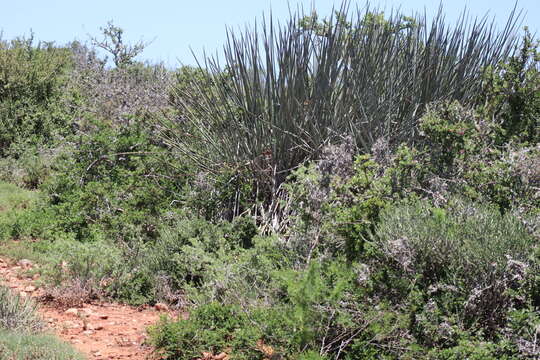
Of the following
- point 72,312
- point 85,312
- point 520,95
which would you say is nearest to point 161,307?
point 85,312

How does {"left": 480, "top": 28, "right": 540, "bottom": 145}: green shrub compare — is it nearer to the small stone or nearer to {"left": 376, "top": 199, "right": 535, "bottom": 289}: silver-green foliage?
{"left": 376, "top": 199, "right": 535, "bottom": 289}: silver-green foliage

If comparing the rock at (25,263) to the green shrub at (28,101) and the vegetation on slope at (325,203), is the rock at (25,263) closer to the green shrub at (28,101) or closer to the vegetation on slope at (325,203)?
the vegetation on slope at (325,203)

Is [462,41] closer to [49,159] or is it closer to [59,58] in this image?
[49,159]

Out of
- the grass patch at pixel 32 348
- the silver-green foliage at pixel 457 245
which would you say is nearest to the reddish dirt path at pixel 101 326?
the grass patch at pixel 32 348

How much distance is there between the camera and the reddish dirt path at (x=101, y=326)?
5121 mm

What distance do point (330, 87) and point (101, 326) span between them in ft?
12.7

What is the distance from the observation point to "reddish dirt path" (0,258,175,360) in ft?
16.8

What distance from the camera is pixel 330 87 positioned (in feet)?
26.1

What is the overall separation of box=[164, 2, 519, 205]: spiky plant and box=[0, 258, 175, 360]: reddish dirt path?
7.76 ft

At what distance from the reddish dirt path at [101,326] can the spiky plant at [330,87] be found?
236cm

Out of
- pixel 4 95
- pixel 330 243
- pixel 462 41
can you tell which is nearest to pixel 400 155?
pixel 330 243

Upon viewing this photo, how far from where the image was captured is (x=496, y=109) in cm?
775

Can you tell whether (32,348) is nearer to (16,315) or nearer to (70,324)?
(16,315)

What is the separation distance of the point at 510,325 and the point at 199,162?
521 centimetres
